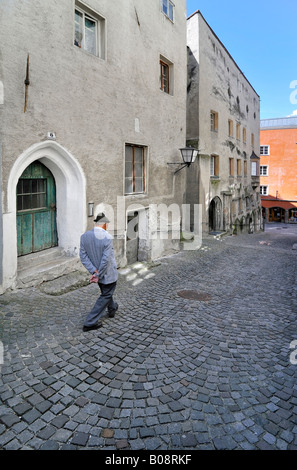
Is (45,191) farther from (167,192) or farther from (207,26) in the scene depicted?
(207,26)

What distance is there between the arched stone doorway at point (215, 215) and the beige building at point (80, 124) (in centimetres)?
905

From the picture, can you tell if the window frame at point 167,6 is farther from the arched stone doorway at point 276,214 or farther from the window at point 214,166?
the arched stone doorway at point 276,214

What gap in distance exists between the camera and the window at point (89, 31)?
25.0ft

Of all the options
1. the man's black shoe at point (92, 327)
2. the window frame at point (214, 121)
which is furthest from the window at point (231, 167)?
the man's black shoe at point (92, 327)

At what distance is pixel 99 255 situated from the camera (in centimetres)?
514

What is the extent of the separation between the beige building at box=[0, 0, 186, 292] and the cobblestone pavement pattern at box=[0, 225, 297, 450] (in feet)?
6.48

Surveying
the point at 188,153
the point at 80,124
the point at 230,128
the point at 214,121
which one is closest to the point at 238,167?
the point at 230,128

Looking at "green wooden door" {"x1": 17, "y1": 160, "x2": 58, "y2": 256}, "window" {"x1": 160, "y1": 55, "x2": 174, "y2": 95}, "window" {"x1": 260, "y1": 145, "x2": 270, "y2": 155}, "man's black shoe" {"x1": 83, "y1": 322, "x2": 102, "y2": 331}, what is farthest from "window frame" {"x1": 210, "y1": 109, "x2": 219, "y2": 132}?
"window" {"x1": 260, "y1": 145, "x2": 270, "y2": 155}

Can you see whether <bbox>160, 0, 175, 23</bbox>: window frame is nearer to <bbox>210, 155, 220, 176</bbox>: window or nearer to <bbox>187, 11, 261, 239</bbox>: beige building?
<bbox>187, 11, 261, 239</bbox>: beige building

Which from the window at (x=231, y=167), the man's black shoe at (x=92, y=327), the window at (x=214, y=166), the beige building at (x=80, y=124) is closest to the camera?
the man's black shoe at (x=92, y=327)

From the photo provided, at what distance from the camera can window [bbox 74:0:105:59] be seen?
7621mm

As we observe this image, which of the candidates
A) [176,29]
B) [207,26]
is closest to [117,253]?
[176,29]

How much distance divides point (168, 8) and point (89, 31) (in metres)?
4.95
